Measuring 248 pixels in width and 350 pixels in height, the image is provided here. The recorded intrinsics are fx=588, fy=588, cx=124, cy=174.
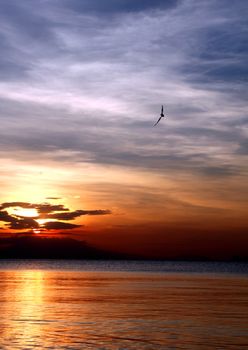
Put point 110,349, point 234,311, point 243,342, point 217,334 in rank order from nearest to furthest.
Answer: point 110,349 → point 243,342 → point 217,334 → point 234,311

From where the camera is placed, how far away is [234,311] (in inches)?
1724

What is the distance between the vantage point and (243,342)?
3000 centimetres

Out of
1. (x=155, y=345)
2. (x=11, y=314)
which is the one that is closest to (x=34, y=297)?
(x=11, y=314)

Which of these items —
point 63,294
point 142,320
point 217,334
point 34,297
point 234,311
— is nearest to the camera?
point 217,334

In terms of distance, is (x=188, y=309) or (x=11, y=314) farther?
(x=188, y=309)

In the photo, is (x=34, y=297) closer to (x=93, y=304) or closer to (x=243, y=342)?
(x=93, y=304)

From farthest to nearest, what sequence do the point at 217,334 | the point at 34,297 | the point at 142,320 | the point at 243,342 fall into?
the point at 34,297
the point at 142,320
the point at 217,334
the point at 243,342

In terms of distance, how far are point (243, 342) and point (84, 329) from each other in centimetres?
912

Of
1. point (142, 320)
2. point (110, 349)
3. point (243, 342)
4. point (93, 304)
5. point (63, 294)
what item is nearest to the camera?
point (110, 349)

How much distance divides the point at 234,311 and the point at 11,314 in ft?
53.6

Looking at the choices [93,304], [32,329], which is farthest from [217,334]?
[93,304]

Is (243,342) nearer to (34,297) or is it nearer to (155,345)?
(155,345)

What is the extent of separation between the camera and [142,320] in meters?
38.1

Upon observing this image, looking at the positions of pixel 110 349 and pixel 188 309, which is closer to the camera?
→ pixel 110 349
